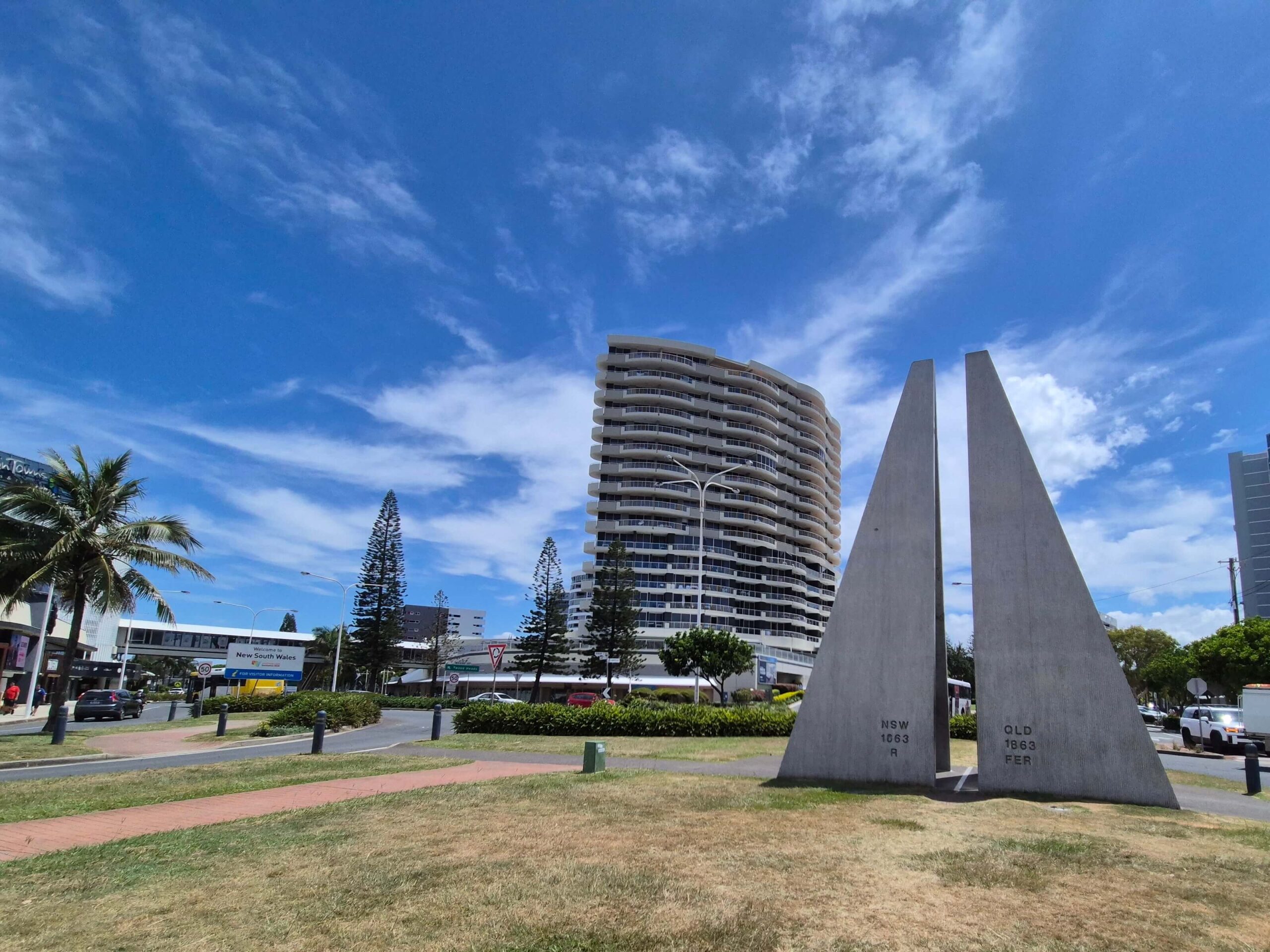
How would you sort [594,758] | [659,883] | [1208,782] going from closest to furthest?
[659,883] < [594,758] < [1208,782]

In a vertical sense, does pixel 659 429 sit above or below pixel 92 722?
above

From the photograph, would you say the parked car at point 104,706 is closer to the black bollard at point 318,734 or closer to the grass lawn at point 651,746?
the grass lawn at point 651,746

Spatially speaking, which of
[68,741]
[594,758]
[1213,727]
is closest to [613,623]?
[1213,727]

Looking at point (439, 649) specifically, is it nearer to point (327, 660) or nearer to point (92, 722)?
point (327, 660)

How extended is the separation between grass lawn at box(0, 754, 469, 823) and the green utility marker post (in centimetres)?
312

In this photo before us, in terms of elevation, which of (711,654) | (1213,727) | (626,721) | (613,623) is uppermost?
(613,623)

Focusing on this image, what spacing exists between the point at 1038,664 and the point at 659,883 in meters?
7.71

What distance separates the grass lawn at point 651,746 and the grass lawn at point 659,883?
333 inches

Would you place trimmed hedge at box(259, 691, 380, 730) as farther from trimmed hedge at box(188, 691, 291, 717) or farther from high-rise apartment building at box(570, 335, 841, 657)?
high-rise apartment building at box(570, 335, 841, 657)

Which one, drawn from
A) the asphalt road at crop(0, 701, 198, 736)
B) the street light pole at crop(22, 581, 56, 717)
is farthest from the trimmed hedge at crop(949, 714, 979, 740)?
the street light pole at crop(22, 581, 56, 717)

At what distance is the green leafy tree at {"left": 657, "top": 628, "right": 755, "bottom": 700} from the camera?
42.2 meters

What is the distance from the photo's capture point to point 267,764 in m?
15.1

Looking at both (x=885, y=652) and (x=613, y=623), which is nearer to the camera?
(x=885, y=652)

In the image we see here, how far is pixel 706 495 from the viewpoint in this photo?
86875mm
